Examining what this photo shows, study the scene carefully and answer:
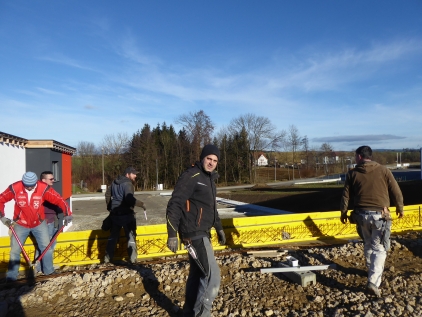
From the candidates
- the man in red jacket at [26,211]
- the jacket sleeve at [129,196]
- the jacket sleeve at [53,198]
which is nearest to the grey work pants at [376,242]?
the jacket sleeve at [129,196]

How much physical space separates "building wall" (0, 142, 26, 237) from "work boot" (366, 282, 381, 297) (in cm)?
924

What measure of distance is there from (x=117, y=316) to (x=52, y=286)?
122 cm

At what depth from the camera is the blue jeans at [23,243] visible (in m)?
4.78

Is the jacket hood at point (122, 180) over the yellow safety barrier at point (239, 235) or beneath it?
over

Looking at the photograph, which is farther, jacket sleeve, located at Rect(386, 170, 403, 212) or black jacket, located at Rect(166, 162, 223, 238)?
jacket sleeve, located at Rect(386, 170, 403, 212)

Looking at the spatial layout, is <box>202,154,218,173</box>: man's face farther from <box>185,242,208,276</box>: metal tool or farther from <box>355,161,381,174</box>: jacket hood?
<box>355,161,381,174</box>: jacket hood

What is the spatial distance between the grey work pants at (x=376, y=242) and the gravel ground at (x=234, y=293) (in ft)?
0.77

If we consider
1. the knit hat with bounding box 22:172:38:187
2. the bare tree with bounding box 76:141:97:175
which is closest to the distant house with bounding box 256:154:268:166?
the bare tree with bounding box 76:141:97:175

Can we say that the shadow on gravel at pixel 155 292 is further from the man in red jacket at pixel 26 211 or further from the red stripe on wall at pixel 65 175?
the red stripe on wall at pixel 65 175

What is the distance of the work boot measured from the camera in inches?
147

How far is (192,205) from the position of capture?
3.15 m

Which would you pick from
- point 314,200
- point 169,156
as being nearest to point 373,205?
point 314,200

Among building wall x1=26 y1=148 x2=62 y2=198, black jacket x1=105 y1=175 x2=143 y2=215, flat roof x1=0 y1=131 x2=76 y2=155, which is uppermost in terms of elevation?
flat roof x1=0 y1=131 x2=76 y2=155

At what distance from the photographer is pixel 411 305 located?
350cm
